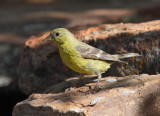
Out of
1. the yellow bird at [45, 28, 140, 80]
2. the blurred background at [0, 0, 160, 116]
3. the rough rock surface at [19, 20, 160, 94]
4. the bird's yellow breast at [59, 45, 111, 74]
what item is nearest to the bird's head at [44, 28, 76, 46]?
the yellow bird at [45, 28, 140, 80]

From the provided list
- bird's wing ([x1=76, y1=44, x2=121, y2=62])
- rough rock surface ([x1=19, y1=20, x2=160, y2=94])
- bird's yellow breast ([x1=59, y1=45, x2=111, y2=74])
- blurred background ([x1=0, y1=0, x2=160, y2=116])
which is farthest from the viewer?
blurred background ([x1=0, y1=0, x2=160, y2=116])

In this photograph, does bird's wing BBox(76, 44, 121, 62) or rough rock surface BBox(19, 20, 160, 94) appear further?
rough rock surface BBox(19, 20, 160, 94)

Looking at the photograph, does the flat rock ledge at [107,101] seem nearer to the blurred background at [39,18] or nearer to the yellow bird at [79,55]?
the yellow bird at [79,55]

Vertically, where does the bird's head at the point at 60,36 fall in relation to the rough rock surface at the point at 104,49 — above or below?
above

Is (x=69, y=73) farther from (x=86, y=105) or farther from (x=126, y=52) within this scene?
(x=86, y=105)

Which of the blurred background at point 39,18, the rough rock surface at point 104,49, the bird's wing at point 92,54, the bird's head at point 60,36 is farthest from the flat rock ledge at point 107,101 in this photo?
the blurred background at point 39,18

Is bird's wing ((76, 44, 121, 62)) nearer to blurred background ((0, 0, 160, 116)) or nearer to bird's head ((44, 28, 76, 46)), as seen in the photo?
bird's head ((44, 28, 76, 46))
